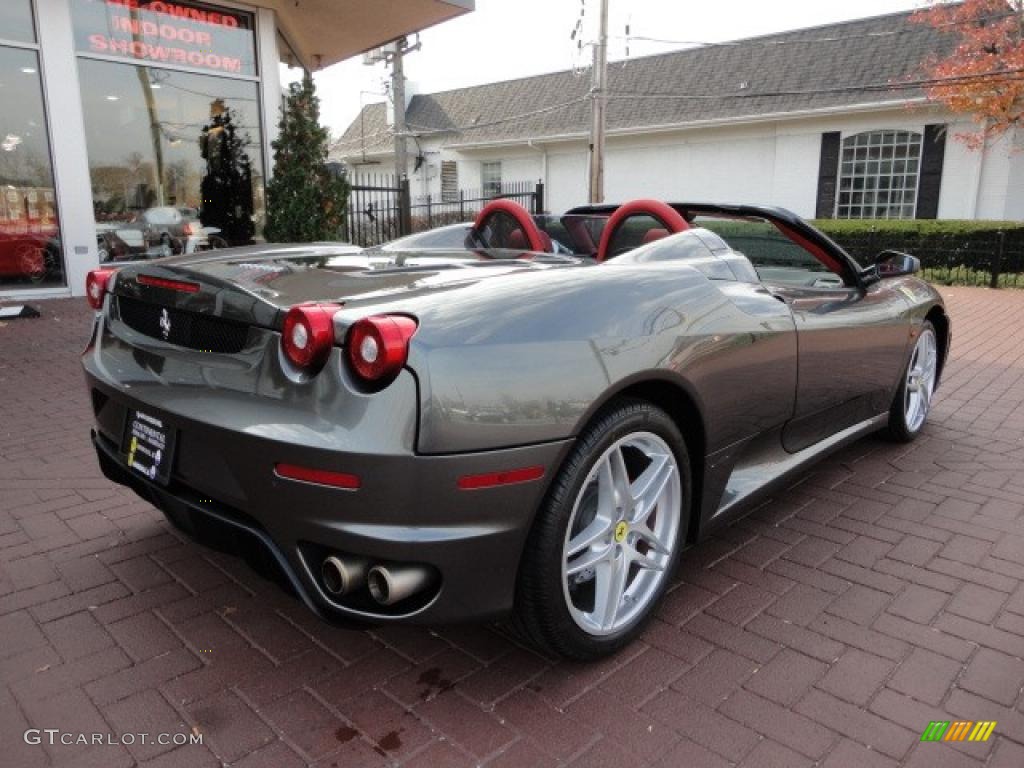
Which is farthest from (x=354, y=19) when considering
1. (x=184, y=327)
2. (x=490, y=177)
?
(x=490, y=177)

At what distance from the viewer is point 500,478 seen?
1.92 metres

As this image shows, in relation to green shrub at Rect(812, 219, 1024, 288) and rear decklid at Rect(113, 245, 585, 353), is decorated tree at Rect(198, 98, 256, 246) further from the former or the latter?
green shrub at Rect(812, 219, 1024, 288)

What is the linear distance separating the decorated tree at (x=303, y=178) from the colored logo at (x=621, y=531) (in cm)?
801

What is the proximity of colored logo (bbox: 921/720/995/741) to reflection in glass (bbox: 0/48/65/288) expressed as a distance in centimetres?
989

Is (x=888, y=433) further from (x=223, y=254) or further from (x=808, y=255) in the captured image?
(x=223, y=254)

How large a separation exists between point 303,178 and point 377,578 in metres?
8.53

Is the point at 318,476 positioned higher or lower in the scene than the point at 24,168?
lower

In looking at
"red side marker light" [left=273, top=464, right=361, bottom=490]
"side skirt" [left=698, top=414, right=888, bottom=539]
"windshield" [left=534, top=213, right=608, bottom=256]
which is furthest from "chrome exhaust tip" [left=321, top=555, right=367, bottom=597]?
"windshield" [left=534, top=213, right=608, bottom=256]

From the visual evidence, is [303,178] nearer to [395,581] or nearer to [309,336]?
[309,336]

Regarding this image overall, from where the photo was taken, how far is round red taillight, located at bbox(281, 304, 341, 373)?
1896 millimetres

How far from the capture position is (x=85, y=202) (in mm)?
9164

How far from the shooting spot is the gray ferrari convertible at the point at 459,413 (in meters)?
1.86

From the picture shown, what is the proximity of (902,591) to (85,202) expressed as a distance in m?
9.58

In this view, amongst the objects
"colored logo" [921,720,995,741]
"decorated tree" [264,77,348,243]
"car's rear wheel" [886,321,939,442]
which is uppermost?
"decorated tree" [264,77,348,243]
